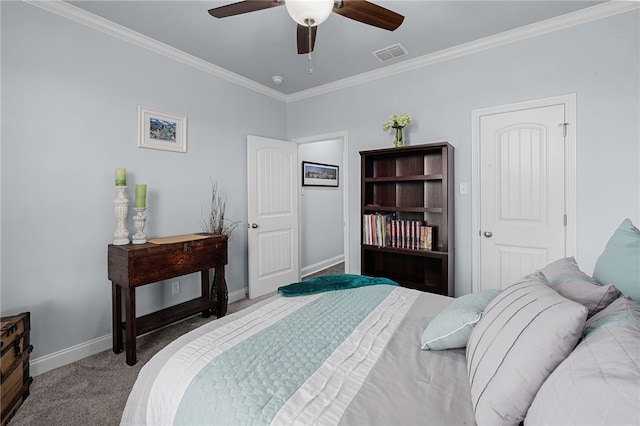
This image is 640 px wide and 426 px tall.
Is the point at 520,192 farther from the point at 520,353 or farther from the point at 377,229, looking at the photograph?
the point at 520,353

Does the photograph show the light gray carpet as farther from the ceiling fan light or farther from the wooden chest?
the ceiling fan light

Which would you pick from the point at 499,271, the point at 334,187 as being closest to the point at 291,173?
the point at 334,187

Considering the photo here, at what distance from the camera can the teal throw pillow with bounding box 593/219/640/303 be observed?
97 cm

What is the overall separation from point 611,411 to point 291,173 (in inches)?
150

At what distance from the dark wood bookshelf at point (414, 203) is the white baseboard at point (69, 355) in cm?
245

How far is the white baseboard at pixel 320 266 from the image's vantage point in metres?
4.83

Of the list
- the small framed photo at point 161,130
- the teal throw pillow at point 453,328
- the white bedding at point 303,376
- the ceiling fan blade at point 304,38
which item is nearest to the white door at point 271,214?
the small framed photo at point 161,130


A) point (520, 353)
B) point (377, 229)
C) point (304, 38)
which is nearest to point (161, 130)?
point (304, 38)

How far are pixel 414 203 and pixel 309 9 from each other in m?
2.17

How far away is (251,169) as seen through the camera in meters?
3.66

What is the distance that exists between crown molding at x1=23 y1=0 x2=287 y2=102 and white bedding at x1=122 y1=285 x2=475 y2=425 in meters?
2.65

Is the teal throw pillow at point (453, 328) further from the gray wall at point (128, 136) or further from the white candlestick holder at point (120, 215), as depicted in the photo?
the white candlestick holder at point (120, 215)

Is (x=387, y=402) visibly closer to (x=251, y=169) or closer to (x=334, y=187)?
(x=251, y=169)

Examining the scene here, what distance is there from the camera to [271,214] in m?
3.89
